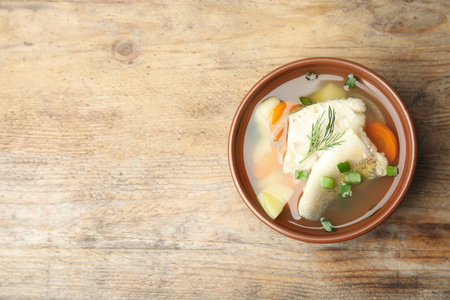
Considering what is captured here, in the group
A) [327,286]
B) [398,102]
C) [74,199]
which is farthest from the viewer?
[74,199]

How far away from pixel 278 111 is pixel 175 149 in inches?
17.0

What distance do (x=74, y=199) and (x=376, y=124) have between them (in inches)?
45.9

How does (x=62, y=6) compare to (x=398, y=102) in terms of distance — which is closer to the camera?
(x=398, y=102)

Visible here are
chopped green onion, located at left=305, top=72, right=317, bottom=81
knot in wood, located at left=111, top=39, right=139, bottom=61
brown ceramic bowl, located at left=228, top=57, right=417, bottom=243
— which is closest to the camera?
brown ceramic bowl, located at left=228, top=57, right=417, bottom=243

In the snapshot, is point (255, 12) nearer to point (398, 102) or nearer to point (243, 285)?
point (398, 102)

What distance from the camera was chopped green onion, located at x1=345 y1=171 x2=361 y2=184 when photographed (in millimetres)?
1306

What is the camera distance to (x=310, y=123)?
1.33 meters

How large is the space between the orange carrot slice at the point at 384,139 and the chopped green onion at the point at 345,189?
0.54 feet

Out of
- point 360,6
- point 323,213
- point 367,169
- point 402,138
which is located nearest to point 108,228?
point 323,213

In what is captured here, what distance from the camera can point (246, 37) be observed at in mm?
1564

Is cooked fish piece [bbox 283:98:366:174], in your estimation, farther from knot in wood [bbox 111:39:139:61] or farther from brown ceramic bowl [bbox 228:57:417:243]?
knot in wood [bbox 111:39:139:61]

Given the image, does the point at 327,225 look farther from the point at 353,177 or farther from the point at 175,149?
the point at 175,149

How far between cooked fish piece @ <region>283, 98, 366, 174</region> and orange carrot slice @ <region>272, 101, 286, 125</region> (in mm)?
54

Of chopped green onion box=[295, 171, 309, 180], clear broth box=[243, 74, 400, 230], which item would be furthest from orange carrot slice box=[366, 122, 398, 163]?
chopped green onion box=[295, 171, 309, 180]
